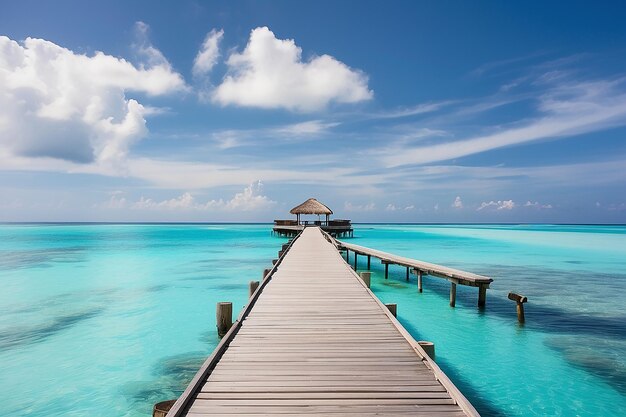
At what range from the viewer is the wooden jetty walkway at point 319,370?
3.13 metres

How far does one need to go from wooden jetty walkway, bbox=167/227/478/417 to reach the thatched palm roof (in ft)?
103

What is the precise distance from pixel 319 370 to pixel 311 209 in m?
34.5

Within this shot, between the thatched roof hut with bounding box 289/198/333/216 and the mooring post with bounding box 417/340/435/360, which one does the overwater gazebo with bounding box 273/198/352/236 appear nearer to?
the thatched roof hut with bounding box 289/198/333/216

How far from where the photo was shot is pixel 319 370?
3846 millimetres

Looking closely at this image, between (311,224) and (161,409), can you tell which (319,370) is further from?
(311,224)

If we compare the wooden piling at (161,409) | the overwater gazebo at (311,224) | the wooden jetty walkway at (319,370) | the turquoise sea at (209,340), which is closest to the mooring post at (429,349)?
the wooden jetty walkway at (319,370)

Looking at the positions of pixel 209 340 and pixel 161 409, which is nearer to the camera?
pixel 161 409

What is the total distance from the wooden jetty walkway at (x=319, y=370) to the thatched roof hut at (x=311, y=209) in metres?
31.5

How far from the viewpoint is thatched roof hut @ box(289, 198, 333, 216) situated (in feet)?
125

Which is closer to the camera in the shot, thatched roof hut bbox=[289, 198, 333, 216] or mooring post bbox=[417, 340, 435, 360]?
mooring post bbox=[417, 340, 435, 360]

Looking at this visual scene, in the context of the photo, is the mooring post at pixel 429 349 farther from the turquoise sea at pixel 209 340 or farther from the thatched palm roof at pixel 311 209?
the thatched palm roof at pixel 311 209

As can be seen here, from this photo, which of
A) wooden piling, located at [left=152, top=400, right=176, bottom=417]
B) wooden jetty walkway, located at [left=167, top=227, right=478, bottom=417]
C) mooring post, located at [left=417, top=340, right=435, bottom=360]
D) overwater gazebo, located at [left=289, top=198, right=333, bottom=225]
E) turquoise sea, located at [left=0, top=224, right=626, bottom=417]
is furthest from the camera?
overwater gazebo, located at [left=289, top=198, right=333, bottom=225]

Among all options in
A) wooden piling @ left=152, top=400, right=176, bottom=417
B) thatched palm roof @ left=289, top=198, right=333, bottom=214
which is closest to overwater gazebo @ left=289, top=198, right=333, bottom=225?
thatched palm roof @ left=289, top=198, right=333, bottom=214

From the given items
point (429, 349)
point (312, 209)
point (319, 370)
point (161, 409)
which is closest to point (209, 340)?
point (319, 370)
